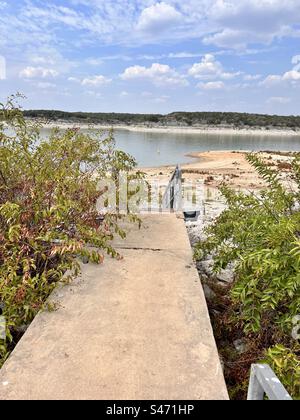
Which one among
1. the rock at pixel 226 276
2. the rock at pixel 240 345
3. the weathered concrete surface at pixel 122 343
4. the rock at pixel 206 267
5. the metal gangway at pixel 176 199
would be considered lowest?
the rock at pixel 240 345

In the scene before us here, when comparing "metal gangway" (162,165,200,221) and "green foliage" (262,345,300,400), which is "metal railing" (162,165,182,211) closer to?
"metal gangway" (162,165,200,221)

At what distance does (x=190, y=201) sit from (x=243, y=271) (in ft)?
24.3

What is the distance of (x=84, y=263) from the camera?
3951 millimetres

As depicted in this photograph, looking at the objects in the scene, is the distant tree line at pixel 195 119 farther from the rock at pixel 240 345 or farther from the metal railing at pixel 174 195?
the rock at pixel 240 345

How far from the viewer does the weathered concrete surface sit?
7.36ft

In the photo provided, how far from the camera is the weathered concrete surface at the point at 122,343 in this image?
2.24 meters

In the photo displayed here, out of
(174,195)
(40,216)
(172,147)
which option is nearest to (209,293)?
(40,216)

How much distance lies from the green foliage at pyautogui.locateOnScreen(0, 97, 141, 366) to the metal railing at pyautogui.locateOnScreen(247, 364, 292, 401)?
6.12 ft

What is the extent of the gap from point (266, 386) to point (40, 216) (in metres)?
2.80

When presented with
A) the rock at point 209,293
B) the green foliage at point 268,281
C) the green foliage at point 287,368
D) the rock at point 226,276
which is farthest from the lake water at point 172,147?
the green foliage at point 287,368

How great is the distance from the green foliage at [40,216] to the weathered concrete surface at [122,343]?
0.28 m

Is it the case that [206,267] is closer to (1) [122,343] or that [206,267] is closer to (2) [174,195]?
(2) [174,195]

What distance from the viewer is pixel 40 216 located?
12.5ft
